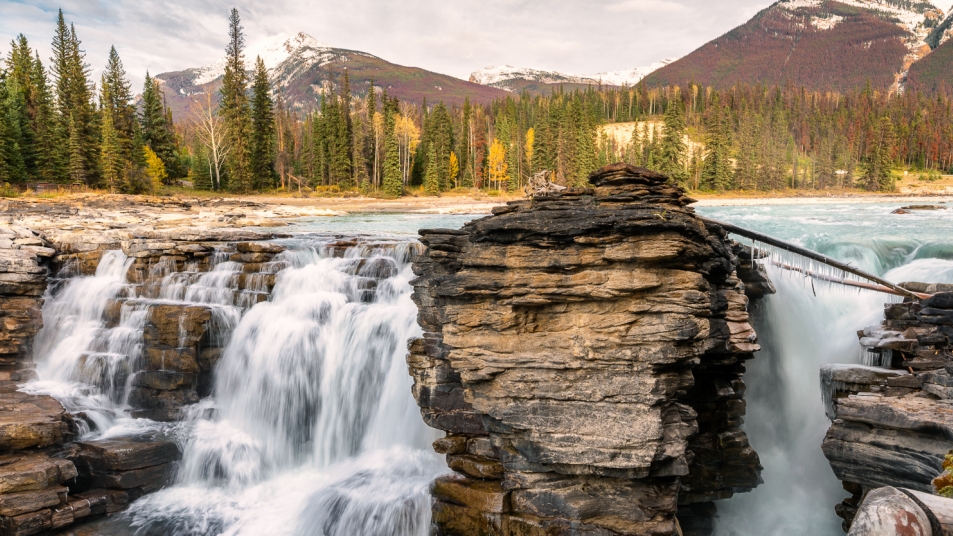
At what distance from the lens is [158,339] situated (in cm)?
1520

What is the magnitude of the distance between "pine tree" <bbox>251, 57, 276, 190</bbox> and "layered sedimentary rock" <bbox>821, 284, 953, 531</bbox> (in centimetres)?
6820

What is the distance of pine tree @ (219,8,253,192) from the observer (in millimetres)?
65625

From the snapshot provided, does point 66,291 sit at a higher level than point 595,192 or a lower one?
lower

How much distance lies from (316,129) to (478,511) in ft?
240

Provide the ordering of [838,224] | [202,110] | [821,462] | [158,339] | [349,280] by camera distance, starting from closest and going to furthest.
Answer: [821,462], [158,339], [349,280], [838,224], [202,110]

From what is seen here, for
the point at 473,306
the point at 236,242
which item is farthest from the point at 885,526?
the point at 236,242

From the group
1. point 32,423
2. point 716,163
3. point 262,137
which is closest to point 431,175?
point 262,137

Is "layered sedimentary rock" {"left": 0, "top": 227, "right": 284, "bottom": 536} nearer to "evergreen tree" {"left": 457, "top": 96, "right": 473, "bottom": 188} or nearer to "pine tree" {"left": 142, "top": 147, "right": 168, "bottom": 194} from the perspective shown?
"pine tree" {"left": 142, "top": 147, "right": 168, "bottom": 194}

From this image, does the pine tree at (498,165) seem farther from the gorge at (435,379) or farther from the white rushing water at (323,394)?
the white rushing water at (323,394)

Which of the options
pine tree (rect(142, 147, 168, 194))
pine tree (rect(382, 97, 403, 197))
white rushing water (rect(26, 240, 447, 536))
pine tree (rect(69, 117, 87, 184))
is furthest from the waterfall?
pine tree (rect(382, 97, 403, 197))

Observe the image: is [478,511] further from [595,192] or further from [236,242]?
[236,242]

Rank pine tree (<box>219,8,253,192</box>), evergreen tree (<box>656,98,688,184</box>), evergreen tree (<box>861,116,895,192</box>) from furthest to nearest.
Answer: evergreen tree (<box>861,116,895,192</box>) → evergreen tree (<box>656,98,688,184</box>) → pine tree (<box>219,8,253,192</box>)

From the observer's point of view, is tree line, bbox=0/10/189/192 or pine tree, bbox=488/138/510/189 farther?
pine tree, bbox=488/138/510/189

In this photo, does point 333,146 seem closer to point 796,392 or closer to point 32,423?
point 32,423
